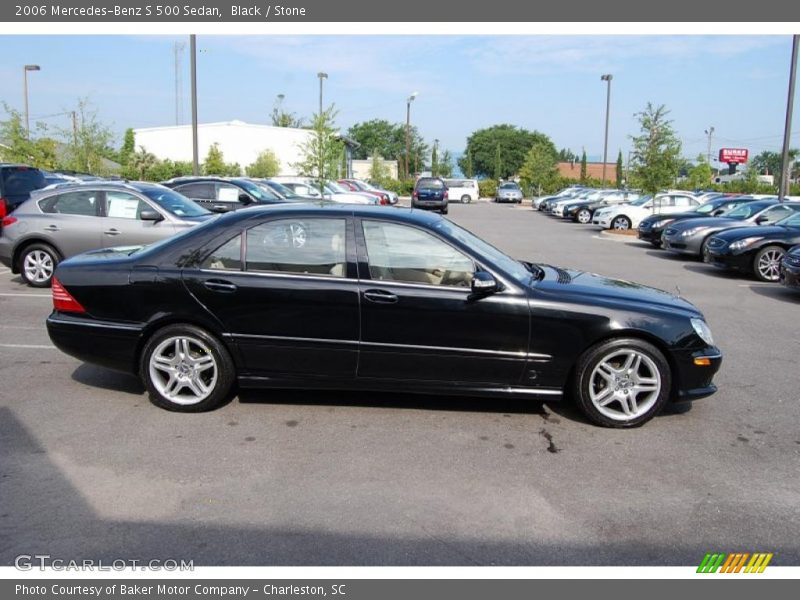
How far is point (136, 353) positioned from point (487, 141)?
111979 mm

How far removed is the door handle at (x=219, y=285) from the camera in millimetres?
5223

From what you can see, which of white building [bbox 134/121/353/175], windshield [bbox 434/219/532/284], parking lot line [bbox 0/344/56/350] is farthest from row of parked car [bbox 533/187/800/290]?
white building [bbox 134/121/353/175]

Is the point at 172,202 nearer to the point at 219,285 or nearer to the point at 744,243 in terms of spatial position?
the point at 219,285

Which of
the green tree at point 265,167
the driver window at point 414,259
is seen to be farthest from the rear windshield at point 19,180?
the green tree at point 265,167

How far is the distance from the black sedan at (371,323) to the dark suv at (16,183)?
9769mm

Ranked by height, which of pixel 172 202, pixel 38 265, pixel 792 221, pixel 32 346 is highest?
pixel 172 202

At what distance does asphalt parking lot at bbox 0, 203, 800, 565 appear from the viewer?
3.50 m

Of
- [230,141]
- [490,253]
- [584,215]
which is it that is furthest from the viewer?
[230,141]

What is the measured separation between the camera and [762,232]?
13.2 meters

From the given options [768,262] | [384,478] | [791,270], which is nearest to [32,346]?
[384,478]

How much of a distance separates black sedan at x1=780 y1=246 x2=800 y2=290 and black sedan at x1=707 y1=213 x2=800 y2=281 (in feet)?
Answer: 6.40

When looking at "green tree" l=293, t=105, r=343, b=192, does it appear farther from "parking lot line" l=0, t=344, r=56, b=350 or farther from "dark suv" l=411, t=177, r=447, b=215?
"parking lot line" l=0, t=344, r=56, b=350

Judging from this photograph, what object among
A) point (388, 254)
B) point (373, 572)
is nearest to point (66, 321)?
point (388, 254)

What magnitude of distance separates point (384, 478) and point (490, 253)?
2.18 meters
